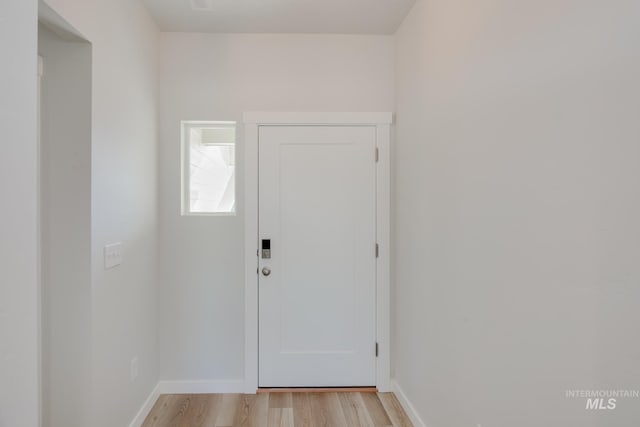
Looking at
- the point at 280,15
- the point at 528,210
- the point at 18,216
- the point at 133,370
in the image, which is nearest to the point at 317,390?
the point at 133,370

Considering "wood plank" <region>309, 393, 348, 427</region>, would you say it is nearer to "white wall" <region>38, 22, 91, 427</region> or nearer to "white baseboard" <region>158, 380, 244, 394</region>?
"white baseboard" <region>158, 380, 244, 394</region>

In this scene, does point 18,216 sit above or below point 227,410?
above

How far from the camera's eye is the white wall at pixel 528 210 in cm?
87

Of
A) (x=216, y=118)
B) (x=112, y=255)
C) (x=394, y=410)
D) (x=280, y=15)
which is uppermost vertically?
(x=280, y=15)

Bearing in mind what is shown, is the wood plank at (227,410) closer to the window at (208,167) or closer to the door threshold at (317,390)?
the door threshold at (317,390)

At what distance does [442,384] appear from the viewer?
1.78 meters

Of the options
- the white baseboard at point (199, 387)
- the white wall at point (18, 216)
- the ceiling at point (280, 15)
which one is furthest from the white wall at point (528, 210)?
the white wall at point (18, 216)

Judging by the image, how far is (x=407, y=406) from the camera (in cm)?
221

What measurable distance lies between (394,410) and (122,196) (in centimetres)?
220

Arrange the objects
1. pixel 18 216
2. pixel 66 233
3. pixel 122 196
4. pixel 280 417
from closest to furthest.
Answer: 1. pixel 18 216
2. pixel 66 233
3. pixel 122 196
4. pixel 280 417

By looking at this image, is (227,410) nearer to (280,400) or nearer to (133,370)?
(280,400)

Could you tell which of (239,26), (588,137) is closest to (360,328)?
(588,137)

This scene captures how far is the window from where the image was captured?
8.30 feet

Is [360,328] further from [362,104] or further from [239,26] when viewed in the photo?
[239,26]
